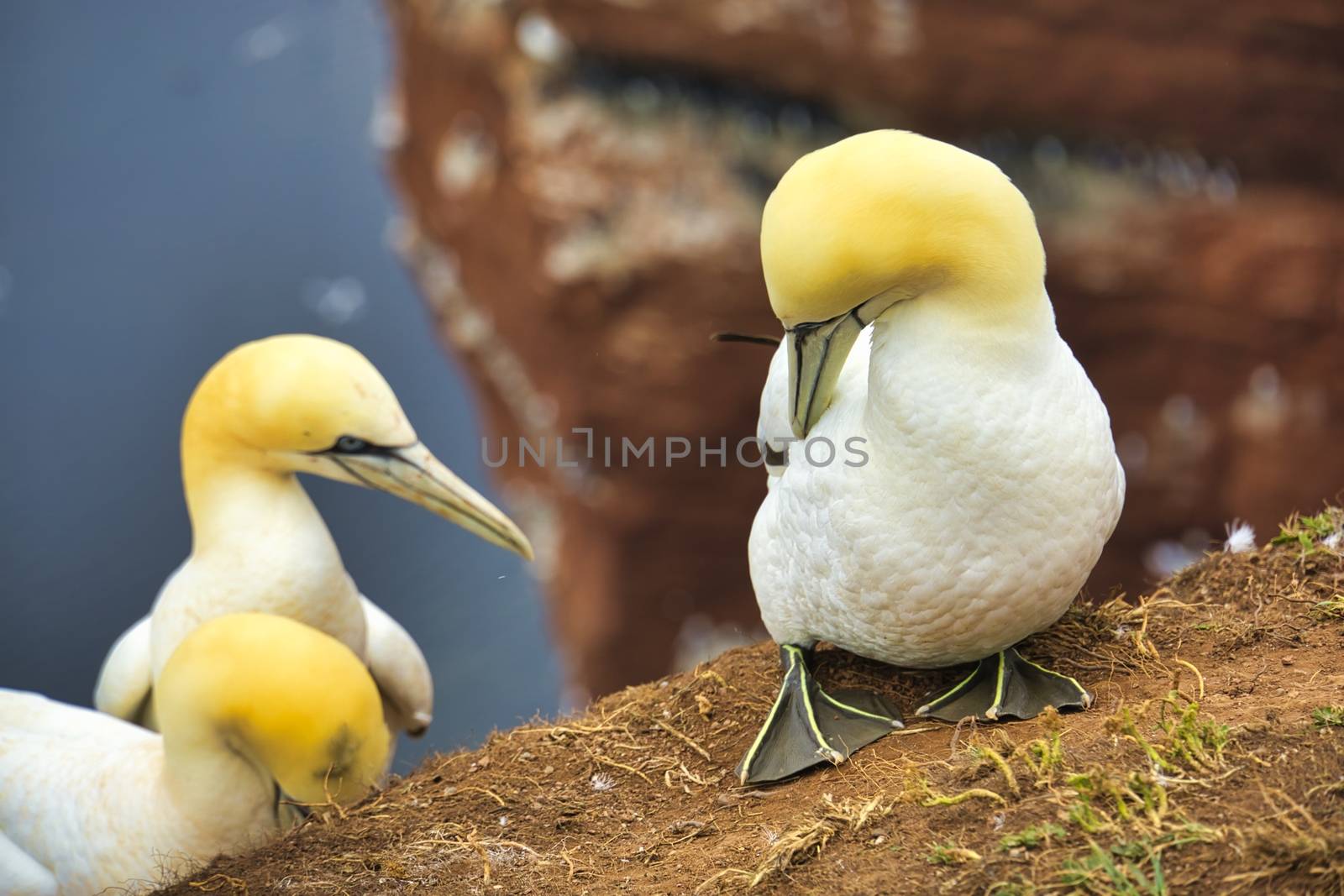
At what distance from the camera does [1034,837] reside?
188cm

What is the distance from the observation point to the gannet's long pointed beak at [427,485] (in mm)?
3455

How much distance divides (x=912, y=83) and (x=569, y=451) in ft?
8.16

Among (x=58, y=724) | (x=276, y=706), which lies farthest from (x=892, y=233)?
(x=58, y=724)

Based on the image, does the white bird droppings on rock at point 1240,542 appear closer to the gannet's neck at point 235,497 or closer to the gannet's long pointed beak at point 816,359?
the gannet's long pointed beak at point 816,359

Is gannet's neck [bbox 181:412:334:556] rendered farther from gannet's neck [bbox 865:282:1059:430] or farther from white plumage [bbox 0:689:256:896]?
gannet's neck [bbox 865:282:1059:430]

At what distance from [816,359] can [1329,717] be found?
1082mm

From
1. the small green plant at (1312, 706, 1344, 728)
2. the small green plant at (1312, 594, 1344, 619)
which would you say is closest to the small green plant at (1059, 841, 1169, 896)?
the small green plant at (1312, 706, 1344, 728)

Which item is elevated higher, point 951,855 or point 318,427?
point 318,427

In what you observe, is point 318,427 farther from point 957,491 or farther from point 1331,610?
point 1331,610

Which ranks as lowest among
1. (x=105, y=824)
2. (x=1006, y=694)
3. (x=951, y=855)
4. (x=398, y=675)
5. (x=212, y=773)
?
(x=398, y=675)

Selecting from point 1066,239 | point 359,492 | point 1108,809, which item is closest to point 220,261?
point 359,492

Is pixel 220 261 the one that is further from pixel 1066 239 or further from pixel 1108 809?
pixel 1108 809

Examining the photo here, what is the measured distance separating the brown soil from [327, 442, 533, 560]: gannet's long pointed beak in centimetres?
61

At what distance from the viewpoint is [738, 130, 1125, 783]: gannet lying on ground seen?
217 cm
